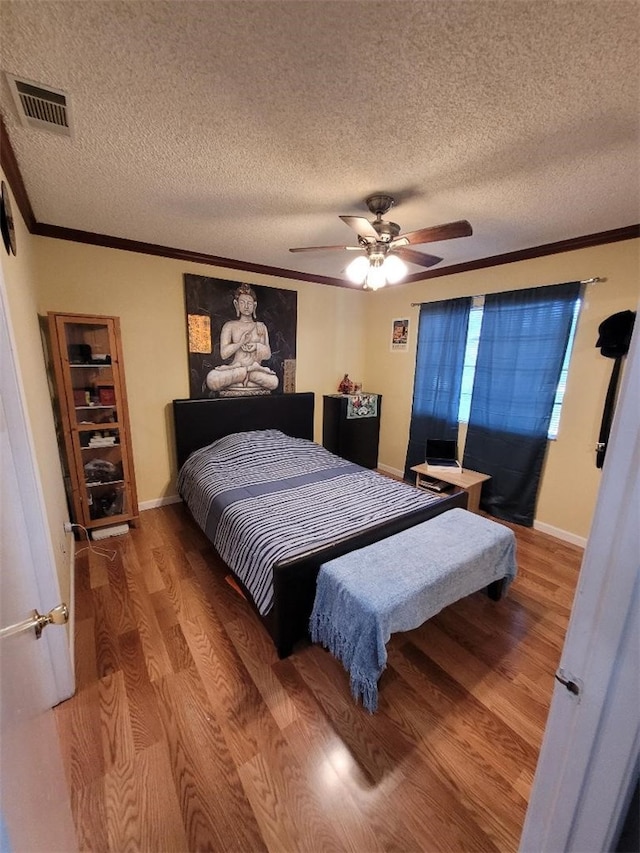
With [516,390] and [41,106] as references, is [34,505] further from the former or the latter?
[516,390]

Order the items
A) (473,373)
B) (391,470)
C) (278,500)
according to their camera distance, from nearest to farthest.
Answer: (278,500) < (473,373) < (391,470)

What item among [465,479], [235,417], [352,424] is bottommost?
[465,479]

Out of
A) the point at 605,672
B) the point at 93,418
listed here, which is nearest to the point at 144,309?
the point at 93,418

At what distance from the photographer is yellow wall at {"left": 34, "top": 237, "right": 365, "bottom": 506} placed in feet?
8.58

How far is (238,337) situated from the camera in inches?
133

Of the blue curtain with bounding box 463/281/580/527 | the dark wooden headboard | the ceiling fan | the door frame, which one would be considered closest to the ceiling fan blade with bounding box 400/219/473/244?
the ceiling fan

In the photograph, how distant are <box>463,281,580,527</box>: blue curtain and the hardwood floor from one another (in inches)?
45.4

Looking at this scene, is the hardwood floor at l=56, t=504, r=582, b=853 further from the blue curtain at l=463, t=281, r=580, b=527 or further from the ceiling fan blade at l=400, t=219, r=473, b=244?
the ceiling fan blade at l=400, t=219, r=473, b=244

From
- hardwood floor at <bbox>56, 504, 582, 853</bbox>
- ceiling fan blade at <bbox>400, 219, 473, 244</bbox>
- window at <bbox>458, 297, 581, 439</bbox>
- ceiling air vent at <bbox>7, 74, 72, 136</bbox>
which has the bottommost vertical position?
hardwood floor at <bbox>56, 504, 582, 853</bbox>

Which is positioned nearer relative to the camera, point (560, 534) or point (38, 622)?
point (38, 622)

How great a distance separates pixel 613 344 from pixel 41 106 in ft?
11.2

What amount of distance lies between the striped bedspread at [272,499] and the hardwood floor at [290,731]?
1.22ft

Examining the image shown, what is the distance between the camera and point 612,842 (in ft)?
2.06

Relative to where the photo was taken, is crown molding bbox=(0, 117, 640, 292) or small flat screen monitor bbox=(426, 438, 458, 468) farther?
small flat screen monitor bbox=(426, 438, 458, 468)
